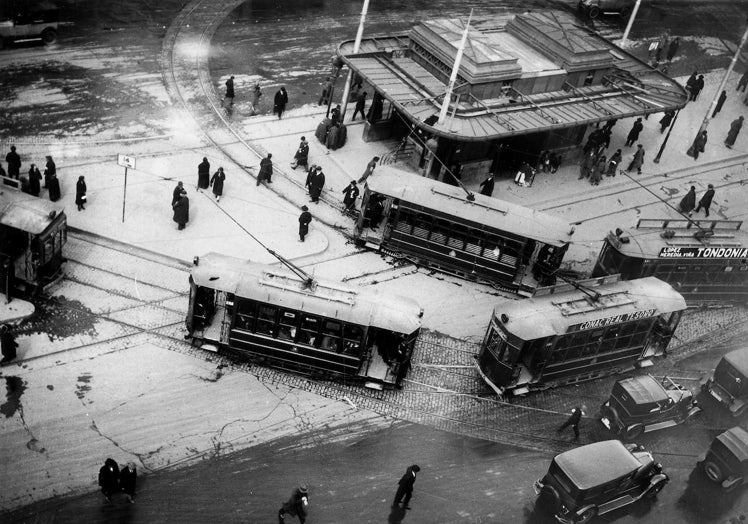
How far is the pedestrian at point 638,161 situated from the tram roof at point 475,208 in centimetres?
1153

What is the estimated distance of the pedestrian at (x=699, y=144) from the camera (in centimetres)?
4012

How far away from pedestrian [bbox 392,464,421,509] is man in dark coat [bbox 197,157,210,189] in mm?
15432

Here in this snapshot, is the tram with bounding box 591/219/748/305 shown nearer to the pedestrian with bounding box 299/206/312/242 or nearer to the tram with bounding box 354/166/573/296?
the tram with bounding box 354/166/573/296

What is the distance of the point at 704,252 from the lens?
1153 inches

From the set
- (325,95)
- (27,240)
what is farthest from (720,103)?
(27,240)

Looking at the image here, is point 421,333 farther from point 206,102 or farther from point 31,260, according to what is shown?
point 206,102

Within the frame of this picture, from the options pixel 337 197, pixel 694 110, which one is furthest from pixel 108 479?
pixel 694 110

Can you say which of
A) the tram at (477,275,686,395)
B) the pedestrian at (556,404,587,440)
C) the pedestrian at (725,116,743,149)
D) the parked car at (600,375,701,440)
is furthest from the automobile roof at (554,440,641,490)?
the pedestrian at (725,116,743,149)

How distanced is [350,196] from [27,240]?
1229 centimetres

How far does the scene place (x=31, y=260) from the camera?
24688 mm

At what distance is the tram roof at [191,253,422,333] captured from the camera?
22906 mm

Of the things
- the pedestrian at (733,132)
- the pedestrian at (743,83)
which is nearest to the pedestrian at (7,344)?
the pedestrian at (733,132)

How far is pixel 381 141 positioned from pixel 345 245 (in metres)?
8.31

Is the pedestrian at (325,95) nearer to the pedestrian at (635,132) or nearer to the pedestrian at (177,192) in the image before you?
the pedestrian at (177,192)
